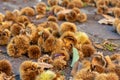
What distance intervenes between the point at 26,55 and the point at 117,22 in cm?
109

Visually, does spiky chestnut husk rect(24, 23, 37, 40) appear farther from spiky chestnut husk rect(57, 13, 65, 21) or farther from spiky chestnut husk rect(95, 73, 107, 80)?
spiky chestnut husk rect(95, 73, 107, 80)

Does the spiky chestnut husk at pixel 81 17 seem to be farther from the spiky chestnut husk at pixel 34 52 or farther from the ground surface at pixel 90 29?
the spiky chestnut husk at pixel 34 52

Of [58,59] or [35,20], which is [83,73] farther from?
[35,20]

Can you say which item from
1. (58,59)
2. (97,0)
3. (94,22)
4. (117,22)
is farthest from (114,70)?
(97,0)

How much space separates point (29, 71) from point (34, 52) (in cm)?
45

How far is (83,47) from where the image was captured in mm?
2469

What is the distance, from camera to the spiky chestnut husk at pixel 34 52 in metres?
2.39

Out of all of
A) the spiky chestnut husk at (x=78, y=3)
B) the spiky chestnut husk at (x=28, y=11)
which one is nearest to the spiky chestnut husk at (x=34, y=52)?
the spiky chestnut husk at (x=28, y=11)

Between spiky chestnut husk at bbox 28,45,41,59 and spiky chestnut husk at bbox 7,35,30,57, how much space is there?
0.05m

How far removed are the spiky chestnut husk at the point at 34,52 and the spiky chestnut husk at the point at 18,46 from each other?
5 cm

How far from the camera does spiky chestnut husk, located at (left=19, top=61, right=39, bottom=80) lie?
1984 millimetres

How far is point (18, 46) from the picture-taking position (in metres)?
2.40

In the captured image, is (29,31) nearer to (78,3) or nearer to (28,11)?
(28,11)

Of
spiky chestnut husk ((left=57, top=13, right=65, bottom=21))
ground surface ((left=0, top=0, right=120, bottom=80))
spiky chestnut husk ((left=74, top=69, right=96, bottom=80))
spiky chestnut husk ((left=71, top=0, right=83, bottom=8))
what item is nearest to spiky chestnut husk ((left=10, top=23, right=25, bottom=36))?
ground surface ((left=0, top=0, right=120, bottom=80))
